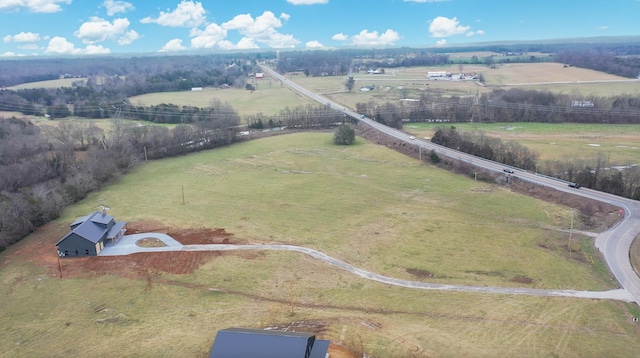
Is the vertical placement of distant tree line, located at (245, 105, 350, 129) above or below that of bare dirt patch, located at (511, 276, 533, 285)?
above

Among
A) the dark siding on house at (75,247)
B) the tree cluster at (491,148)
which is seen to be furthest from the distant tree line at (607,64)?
the dark siding on house at (75,247)

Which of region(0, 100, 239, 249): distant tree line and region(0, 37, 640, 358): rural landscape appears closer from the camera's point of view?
region(0, 37, 640, 358): rural landscape

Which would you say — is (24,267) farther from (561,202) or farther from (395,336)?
(561,202)

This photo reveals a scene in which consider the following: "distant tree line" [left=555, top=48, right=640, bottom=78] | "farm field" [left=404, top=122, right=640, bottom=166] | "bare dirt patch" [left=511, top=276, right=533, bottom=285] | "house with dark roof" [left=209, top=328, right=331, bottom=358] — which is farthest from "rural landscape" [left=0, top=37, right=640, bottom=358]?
"distant tree line" [left=555, top=48, right=640, bottom=78]

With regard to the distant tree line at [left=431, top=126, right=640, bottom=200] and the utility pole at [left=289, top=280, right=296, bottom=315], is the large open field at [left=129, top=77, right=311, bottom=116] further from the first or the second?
the utility pole at [left=289, top=280, right=296, bottom=315]

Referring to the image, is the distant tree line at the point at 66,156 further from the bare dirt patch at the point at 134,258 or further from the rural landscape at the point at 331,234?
the bare dirt patch at the point at 134,258

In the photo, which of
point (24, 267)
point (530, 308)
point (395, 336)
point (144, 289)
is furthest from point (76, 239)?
point (530, 308)

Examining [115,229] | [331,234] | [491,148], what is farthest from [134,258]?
[491,148]
